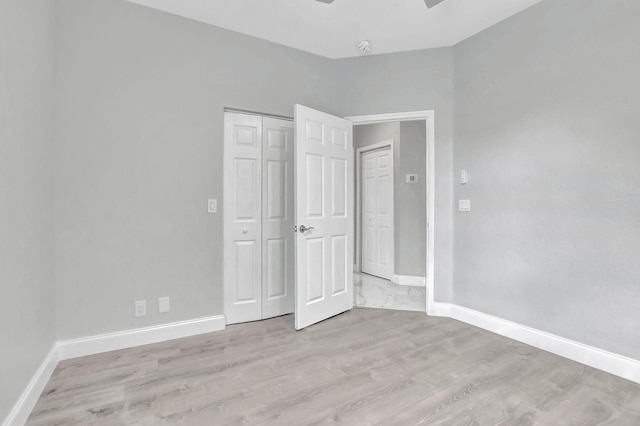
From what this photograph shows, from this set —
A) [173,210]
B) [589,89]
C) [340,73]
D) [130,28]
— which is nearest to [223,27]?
[130,28]

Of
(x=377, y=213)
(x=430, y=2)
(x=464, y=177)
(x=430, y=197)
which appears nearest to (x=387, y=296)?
(x=430, y=197)

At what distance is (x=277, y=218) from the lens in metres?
3.19

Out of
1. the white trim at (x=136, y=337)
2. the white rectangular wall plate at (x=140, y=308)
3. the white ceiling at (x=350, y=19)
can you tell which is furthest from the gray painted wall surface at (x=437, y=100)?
the white rectangular wall plate at (x=140, y=308)

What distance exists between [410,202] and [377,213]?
667mm

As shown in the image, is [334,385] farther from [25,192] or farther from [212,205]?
[25,192]

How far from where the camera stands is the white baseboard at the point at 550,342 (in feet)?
6.70

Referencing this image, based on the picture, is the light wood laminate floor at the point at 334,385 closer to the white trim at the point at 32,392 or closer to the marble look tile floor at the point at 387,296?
the white trim at the point at 32,392

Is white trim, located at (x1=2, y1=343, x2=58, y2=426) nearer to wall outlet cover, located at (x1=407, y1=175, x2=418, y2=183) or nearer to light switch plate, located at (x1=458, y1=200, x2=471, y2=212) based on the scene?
light switch plate, located at (x1=458, y1=200, x2=471, y2=212)

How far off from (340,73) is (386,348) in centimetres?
284

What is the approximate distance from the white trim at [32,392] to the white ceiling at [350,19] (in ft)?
8.95

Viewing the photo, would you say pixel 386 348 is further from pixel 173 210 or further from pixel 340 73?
pixel 340 73

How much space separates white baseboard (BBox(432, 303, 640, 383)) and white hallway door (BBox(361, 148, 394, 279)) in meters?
1.75

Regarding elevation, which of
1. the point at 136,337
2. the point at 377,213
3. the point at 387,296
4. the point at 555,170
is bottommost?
the point at 387,296

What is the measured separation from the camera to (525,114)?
8.57 feet
